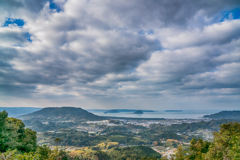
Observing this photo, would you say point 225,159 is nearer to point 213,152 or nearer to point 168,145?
point 213,152

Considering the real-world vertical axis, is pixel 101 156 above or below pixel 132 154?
above

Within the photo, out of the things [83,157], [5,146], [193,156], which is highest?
[5,146]

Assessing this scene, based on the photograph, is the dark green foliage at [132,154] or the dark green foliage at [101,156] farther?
the dark green foliage at [132,154]

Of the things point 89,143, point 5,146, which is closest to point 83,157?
point 89,143

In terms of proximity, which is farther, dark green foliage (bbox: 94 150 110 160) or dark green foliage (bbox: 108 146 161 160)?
dark green foliage (bbox: 108 146 161 160)

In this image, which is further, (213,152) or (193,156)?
Answer: (193,156)

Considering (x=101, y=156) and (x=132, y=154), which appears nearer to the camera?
(x=101, y=156)

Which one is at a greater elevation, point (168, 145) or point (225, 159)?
point (225, 159)

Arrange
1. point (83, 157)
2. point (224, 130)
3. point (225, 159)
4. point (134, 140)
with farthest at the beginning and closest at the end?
point (134, 140) < point (83, 157) < point (224, 130) < point (225, 159)

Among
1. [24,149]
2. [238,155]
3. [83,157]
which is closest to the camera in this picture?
[238,155]

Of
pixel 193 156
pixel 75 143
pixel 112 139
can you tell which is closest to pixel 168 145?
pixel 112 139

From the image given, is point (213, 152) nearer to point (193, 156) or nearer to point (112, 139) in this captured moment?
point (193, 156)
